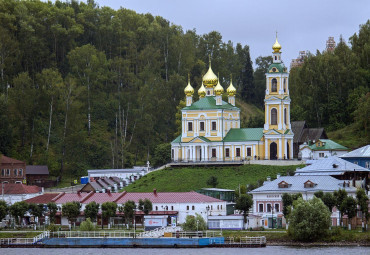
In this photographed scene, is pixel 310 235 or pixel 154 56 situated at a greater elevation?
pixel 154 56

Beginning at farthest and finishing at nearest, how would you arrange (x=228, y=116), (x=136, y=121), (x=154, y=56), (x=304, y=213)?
1. (x=154, y=56)
2. (x=136, y=121)
3. (x=228, y=116)
4. (x=304, y=213)

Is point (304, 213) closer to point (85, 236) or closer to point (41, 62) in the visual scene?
point (85, 236)

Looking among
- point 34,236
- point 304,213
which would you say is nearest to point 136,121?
point 34,236

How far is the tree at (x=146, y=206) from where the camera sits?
99.4 metres

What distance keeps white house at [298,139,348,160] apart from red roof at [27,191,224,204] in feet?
71.2

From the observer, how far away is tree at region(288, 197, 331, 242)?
284 ft

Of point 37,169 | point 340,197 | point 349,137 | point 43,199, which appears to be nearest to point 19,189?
point 43,199

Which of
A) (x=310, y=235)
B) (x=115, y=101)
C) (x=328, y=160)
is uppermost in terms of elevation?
(x=115, y=101)

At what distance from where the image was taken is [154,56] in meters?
152

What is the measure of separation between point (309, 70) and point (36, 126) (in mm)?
33074

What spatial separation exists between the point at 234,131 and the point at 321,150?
34.3 ft

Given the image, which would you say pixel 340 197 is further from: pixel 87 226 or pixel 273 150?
pixel 273 150

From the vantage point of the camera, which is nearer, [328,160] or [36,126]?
[328,160]

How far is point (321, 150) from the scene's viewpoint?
122 metres
